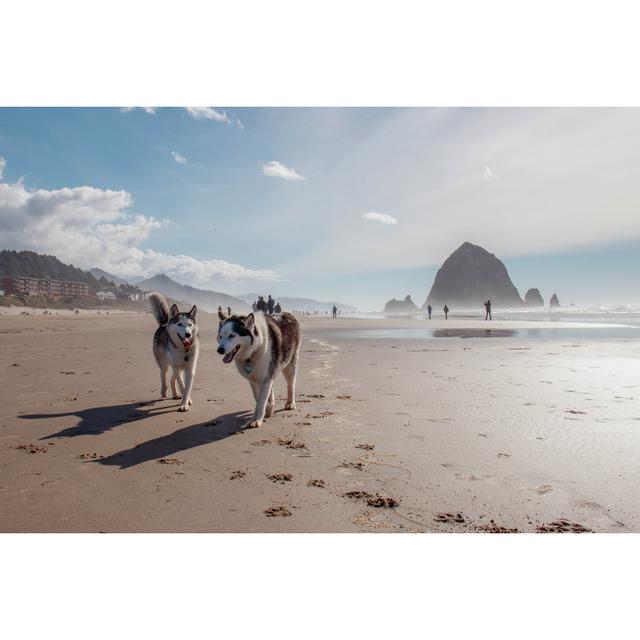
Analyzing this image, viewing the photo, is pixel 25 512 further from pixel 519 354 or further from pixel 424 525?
pixel 519 354

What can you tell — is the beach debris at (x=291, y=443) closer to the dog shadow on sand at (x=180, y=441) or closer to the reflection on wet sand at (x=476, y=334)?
the dog shadow on sand at (x=180, y=441)

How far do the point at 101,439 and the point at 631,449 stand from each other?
5.94 m

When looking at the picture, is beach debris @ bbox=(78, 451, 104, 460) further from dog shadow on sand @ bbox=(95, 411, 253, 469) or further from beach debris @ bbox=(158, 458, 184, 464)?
beach debris @ bbox=(158, 458, 184, 464)

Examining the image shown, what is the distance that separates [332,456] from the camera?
4.30 metres

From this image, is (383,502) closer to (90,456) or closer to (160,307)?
(90,456)

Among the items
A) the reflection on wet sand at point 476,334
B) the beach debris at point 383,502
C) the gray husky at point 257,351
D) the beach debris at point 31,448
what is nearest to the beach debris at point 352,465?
the beach debris at point 383,502

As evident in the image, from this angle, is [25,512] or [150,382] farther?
[150,382]

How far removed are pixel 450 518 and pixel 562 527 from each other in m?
0.78

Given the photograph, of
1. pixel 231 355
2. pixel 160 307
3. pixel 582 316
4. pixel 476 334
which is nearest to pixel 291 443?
pixel 231 355

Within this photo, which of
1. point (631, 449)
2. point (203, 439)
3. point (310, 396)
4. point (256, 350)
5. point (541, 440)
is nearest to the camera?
point (631, 449)

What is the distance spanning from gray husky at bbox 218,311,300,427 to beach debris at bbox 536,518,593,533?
356 centimetres

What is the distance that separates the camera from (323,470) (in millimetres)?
3926

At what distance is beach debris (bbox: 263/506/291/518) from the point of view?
10.0 feet

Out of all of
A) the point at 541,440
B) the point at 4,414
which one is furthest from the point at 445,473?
the point at 4,414
